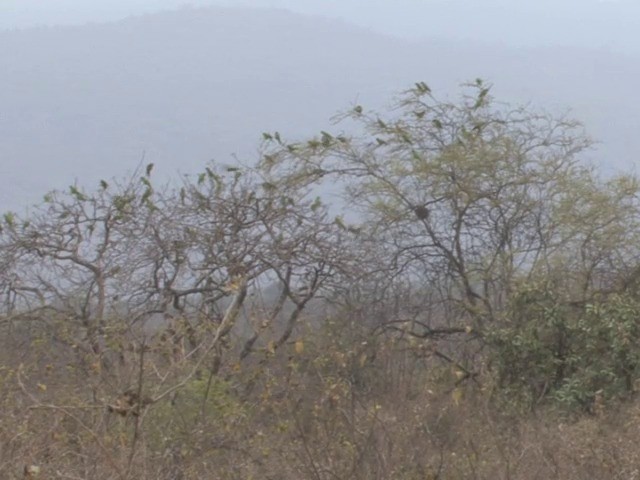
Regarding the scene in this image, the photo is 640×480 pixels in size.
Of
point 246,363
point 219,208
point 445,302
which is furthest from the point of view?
point 445,302

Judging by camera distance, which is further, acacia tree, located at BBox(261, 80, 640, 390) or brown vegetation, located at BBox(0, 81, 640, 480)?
acacia tree, located at BBox(261, 80, 640, 390)

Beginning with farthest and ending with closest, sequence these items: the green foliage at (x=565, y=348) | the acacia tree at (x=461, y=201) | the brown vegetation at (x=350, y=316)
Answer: the acacia tree at (x=461, y=201) < the green foliage at (x=565, y=348) < the brown vegetation at (x=350, y=316)

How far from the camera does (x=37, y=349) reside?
9367mm

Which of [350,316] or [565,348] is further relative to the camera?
[350,316]

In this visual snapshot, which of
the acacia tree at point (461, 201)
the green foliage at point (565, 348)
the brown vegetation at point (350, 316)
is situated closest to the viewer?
the brown vegetation at point (350, 316)

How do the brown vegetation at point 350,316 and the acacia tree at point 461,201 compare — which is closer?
the brown vegetation at point 350,316

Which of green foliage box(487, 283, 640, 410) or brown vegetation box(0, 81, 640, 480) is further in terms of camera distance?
green foliage box(487, 283, 640, 410)

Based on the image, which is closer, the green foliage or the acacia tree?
the green foliage

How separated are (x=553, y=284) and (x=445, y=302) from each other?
2.86 metres

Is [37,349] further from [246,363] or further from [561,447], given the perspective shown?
[561,447]

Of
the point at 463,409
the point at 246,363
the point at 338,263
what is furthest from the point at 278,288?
→ the point at 463,409

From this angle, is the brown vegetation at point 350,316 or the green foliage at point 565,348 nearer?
the brown vegetation at point 350,316

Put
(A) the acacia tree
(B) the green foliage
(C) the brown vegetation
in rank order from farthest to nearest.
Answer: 1. (A) the acacia tree
2. (B) the green foliage
3. (C) the brown vegetation

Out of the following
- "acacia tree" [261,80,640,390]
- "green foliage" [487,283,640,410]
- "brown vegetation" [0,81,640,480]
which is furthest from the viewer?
"acacia tree" [261,80,640,390]
